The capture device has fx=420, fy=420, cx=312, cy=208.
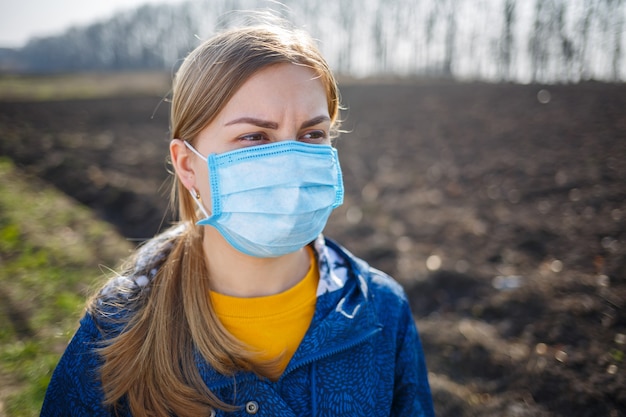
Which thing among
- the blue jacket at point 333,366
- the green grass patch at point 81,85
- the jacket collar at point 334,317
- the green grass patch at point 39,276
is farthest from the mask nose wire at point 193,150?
the green grass patch at point 81,85

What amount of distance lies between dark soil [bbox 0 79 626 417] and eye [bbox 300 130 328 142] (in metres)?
1.08

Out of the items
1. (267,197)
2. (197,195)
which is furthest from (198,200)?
(267,197)

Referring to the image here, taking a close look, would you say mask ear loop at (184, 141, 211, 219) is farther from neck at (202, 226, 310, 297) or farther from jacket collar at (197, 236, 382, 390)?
jacket collar at (197, 236, 382, 390)

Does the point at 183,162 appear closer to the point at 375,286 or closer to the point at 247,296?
the point at 247,296

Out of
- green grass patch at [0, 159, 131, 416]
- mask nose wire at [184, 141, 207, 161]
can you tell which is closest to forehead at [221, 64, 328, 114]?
mask nose wire at [184, 141, 207, 161]

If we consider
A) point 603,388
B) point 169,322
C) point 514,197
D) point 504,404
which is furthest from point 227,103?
point 514,197

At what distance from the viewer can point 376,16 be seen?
39969 millimetres

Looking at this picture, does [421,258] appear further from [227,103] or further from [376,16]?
[376,16]

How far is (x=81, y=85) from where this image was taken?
2683cm

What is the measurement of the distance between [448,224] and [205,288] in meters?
4.80

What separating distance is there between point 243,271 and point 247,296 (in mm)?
110

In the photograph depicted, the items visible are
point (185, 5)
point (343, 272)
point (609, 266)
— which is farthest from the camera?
point (185, 5)

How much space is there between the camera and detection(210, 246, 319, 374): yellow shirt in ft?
5.69

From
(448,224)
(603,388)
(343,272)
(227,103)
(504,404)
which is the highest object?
(227,103)
